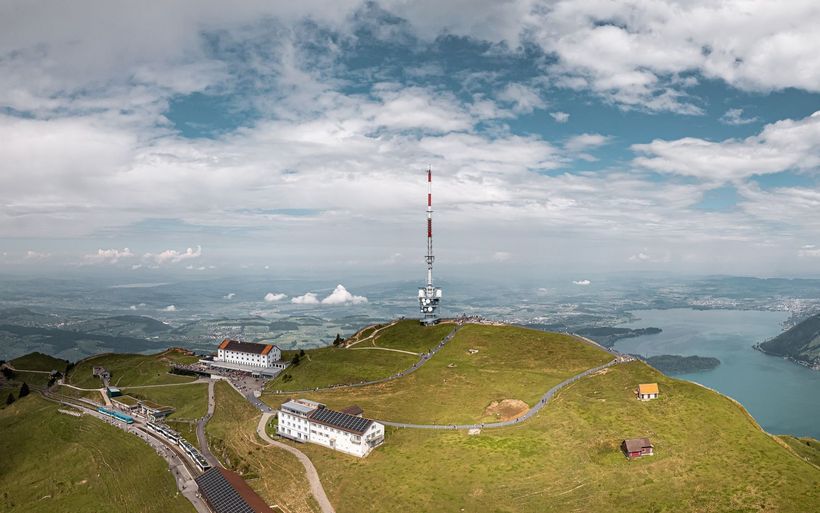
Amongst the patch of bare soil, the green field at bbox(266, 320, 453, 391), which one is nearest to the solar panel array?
the green field at bbox(266, 320, 453, 391)

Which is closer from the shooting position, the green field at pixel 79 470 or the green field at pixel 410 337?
the green field at pixel 79 470

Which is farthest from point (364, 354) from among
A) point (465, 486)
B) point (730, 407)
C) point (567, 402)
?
point (730, 407)

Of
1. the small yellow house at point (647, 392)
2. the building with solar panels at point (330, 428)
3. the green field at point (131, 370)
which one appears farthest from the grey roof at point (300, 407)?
the small yellow house at point (647, 392)

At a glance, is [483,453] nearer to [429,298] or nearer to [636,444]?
[636,444]

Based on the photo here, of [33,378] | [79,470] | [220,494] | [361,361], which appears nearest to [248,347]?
[361,361]

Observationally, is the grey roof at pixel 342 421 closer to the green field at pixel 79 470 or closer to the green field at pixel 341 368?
the green field at pixel 79 470

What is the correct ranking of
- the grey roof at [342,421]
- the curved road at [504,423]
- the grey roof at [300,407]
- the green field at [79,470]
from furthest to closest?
the grey roof at [300,407]
the curved road at [504,423]
the grey roof at [342,421]
the green field at [79,470]
